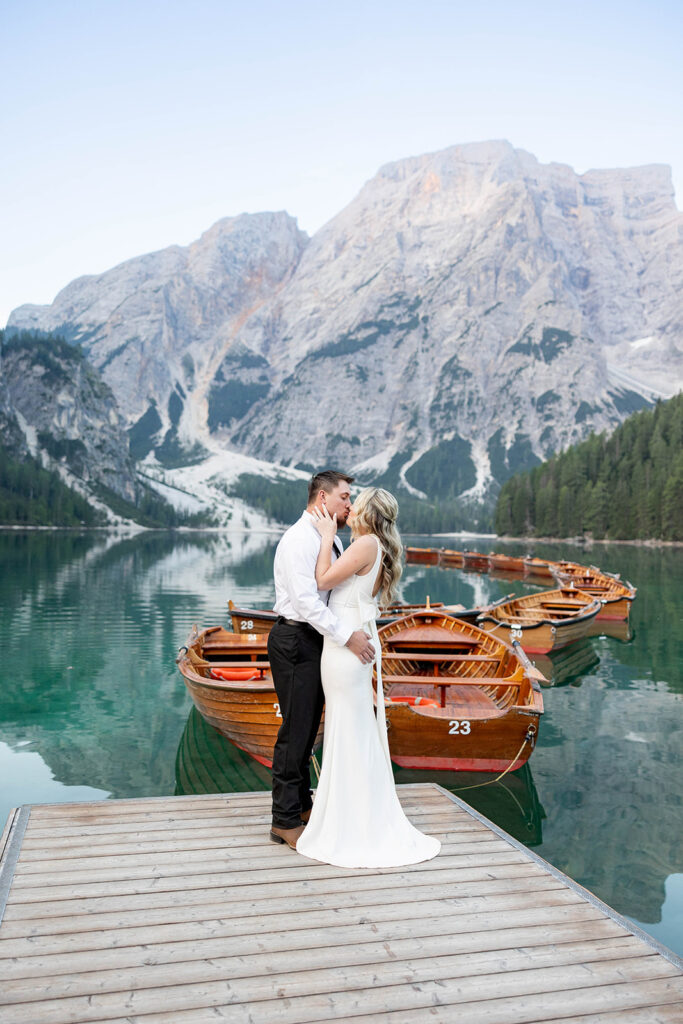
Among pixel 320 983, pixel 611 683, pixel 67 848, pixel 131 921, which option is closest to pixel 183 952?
pixel 131 921

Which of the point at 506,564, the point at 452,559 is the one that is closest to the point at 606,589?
the point at 506,564

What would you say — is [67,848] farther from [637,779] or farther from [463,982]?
[637,779]

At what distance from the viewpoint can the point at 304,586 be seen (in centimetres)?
620

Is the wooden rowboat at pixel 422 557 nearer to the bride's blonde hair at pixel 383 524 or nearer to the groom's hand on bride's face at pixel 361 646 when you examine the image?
the bride's blonde hair at pixel 383 524

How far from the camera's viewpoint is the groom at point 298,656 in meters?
6.29

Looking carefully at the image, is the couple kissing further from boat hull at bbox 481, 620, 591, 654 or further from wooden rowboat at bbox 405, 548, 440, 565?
wooden rowboat at bbox 405, 548, 440, 565

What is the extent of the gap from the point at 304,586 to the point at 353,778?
5.94 ft

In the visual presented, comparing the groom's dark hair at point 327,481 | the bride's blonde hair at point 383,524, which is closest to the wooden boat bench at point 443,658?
the bride's blonde hair at point 383,524

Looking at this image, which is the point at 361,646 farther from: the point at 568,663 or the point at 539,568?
the point at 539,568

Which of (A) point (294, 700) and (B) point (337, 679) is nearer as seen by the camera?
(B) point (337, 679)

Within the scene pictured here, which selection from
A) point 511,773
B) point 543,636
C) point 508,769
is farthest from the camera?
point 543,636

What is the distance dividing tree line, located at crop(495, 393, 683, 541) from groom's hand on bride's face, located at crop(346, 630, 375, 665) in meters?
111

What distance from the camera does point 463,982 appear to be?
445cm

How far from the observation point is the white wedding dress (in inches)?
247
